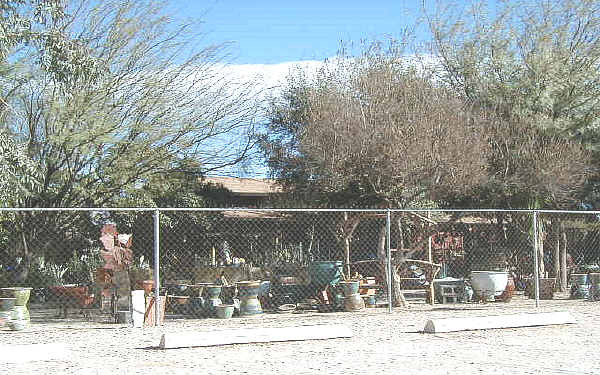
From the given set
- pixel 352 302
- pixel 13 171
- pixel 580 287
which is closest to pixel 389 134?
pixel 352 302

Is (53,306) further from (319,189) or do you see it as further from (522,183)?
(522,183)

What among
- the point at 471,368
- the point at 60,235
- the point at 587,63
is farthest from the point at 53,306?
the point at 587,63

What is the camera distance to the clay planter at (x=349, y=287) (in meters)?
15.5

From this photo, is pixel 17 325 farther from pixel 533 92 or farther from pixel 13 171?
pixel 533 92

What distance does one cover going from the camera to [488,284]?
56.4 ft

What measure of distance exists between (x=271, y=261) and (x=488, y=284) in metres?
6.56

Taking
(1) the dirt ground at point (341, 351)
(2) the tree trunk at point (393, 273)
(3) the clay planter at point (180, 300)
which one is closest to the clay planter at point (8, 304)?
(1) the dirt ground at point (341, 351)

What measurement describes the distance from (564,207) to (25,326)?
1434cm

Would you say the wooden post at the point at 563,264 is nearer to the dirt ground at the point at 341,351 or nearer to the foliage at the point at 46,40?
the dirt ground at the point at 341,351

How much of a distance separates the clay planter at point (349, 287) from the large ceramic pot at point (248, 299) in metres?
1.69

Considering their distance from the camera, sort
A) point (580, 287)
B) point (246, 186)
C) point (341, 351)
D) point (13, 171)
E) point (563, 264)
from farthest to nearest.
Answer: point (246, 186)
point (563, 264)
point (580, 287)
point (13, 171)
point (341, 351)

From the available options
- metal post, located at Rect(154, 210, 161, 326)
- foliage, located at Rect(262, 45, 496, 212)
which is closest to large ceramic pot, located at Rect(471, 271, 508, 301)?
foliage, located at Rect(262, 45, 496, 212)

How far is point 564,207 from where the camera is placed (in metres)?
21.2

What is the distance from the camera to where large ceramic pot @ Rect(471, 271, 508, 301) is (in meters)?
17.1
